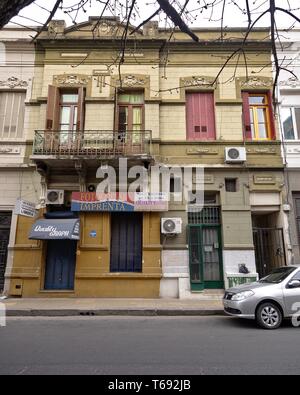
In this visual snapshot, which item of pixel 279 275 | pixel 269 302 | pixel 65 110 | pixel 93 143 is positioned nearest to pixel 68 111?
pixel 65 110

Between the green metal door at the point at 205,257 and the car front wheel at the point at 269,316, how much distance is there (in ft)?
13.9

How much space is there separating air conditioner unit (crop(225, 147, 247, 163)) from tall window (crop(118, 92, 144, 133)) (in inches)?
137

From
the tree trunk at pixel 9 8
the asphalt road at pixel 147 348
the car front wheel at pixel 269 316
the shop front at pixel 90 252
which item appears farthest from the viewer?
the shop front at pixel 90 252

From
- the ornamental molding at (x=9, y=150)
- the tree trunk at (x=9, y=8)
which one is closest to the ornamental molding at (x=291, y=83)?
the ornamental molding at (x=9, y=150)

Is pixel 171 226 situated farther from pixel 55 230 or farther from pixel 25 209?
pixel 25 209

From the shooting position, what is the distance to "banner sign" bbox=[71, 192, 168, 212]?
1169cm

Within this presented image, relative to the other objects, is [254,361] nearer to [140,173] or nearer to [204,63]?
[140,173]

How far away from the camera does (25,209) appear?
35.9ft

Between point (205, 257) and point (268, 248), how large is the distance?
263 cm

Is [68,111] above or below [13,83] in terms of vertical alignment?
below

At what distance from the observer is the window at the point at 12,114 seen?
507 inches

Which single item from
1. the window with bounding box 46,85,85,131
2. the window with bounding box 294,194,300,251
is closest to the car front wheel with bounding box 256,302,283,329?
the window with bounding box 294,194,300,251

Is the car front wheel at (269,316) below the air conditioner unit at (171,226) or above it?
below

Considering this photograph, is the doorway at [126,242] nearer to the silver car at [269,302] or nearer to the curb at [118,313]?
the curb at [118,313]
